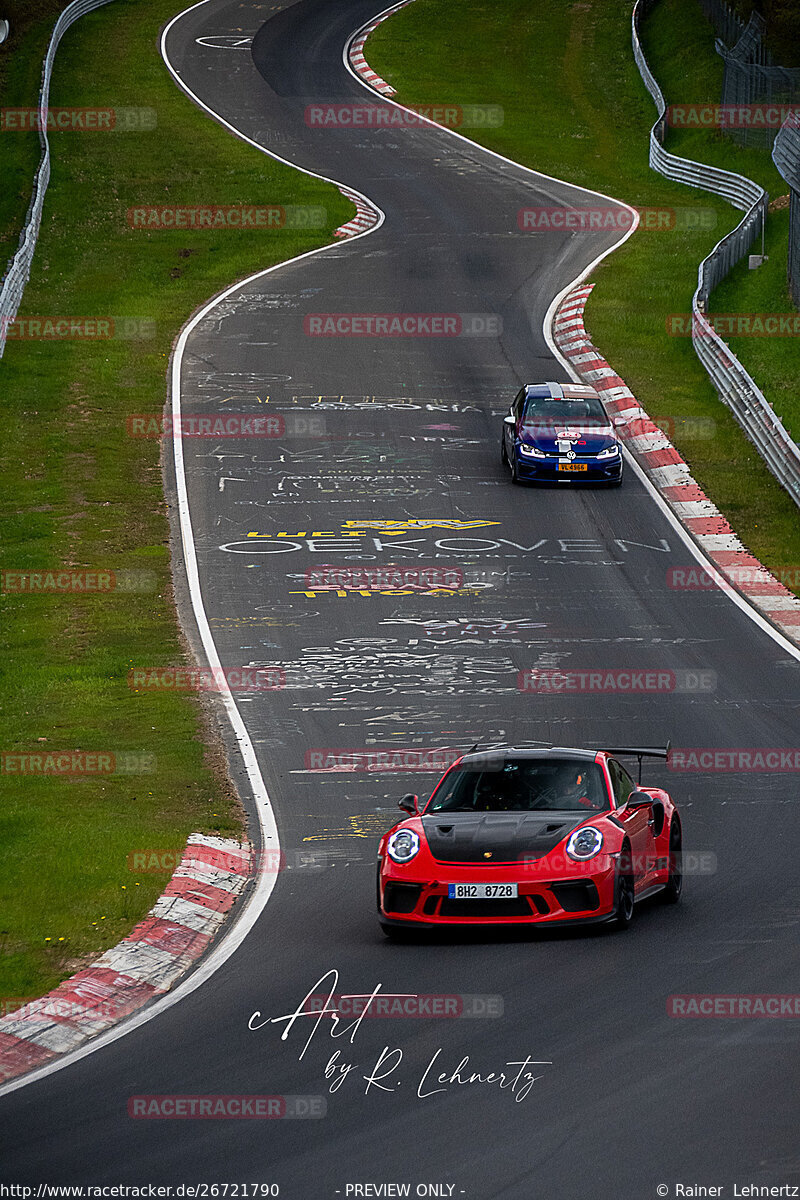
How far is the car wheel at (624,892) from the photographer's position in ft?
36.8

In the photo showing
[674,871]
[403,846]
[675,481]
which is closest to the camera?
[403,846]

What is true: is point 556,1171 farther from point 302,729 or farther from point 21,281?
point 21,281

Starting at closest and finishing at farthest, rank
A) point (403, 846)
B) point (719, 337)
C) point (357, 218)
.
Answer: point (403, 846) < point (719, 337) < point (357, 218)

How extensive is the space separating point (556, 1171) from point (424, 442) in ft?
82.5

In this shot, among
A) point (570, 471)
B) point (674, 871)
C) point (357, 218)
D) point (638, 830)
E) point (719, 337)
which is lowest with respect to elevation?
point (357, 218)

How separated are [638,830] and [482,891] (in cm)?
144

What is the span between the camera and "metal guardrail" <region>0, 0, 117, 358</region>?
38.7 m

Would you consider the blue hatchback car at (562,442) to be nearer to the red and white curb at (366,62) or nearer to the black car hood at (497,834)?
the black car hood at (497,834)

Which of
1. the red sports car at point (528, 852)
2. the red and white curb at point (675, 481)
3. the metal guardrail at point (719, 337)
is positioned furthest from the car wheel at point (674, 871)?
the metal guardrail at point (719, 337)

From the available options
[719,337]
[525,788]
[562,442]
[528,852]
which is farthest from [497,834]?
[719,337]

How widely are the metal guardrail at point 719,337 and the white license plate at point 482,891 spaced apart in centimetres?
1817

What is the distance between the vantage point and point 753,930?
11.1 meters

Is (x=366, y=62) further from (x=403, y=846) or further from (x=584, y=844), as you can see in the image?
(x=584, y=844)

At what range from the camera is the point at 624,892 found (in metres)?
11.3
